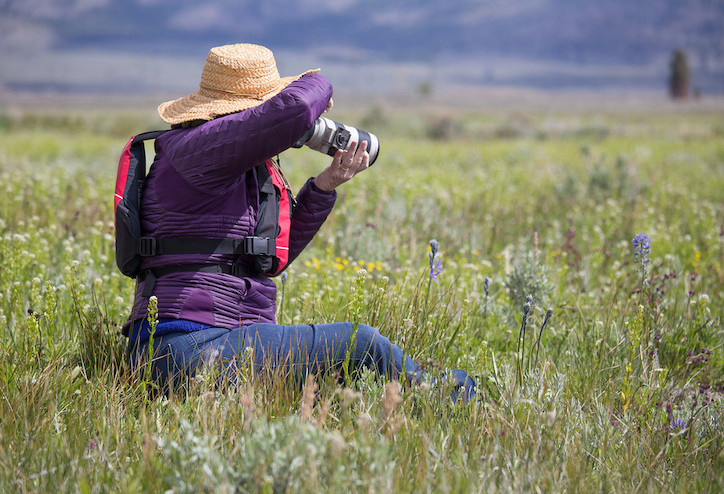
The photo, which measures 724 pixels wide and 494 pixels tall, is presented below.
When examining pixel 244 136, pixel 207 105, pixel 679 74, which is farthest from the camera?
pixel 679 74

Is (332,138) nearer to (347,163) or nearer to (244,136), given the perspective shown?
(347,163)

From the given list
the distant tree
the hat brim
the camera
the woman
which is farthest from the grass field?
the distant tree

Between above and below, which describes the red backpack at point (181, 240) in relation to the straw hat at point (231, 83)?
below

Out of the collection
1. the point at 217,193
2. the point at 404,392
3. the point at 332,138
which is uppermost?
the point at 332,138

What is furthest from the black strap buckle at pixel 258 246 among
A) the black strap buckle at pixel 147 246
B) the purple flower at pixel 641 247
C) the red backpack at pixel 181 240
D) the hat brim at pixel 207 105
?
the purple flower at pixel 641 247

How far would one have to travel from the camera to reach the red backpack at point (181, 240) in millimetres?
2721

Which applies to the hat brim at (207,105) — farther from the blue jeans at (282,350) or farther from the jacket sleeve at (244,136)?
the blue jeans at (282,350)

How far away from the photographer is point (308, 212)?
3.21 meters

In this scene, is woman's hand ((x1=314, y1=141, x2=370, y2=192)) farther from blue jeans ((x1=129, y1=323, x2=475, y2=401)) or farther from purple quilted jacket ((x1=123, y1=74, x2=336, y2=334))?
blue jeans ((x1=129, y1=323, x2=475, y2=401))

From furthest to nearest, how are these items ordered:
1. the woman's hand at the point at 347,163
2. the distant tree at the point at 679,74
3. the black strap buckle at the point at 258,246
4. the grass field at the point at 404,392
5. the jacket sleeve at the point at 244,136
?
the distant tree at the point at 679,74 < the woman's hand at the point at 347,163 < the black strap buckle at the point at 258,246 < the jacket sleeve at the point at 244,136 < the grass field at the point at 404,392

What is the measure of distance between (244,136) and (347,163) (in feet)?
1.86

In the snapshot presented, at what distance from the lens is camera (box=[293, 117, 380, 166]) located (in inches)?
110

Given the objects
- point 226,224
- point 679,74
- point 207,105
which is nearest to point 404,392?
point 226,224

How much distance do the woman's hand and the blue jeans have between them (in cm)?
68
